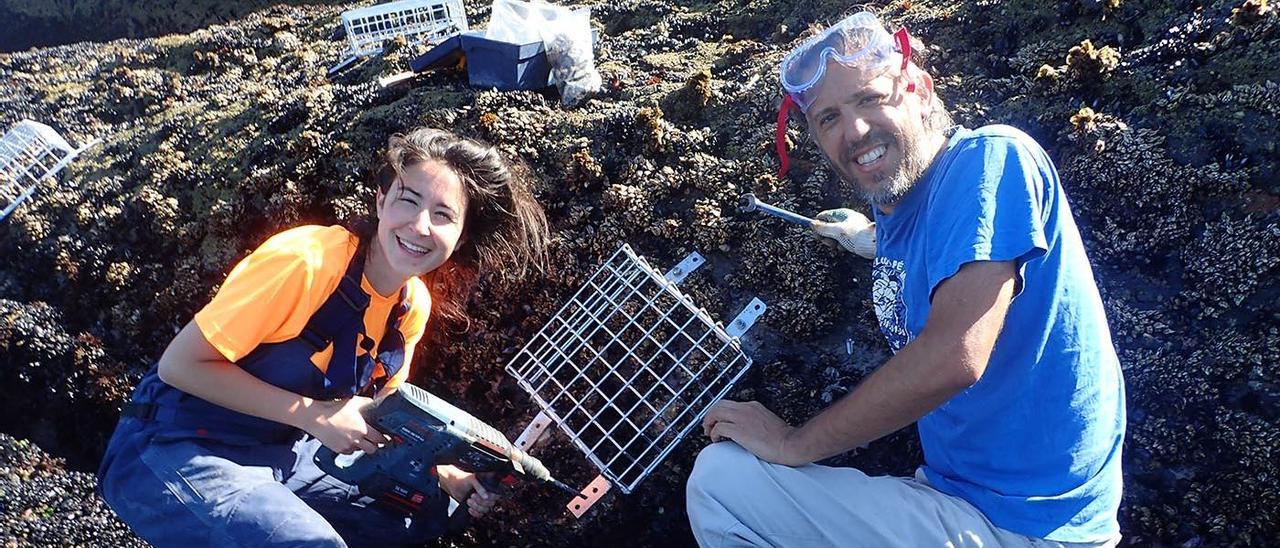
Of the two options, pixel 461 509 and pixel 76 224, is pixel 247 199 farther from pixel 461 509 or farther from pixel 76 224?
pixel 461 509

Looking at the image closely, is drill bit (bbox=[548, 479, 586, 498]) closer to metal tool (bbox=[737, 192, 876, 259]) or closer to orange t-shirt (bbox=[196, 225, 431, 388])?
orange t-shirt (bbox=[196, 225, 431, 388])

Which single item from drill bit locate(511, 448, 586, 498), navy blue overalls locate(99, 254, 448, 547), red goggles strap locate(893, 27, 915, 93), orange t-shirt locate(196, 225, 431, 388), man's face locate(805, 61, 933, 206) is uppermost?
red goggles strap locate(893, 27, 915, 93)

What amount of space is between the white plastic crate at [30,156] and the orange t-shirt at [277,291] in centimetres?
453

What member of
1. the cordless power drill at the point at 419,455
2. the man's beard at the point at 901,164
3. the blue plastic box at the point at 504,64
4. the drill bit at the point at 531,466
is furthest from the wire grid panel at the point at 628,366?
the blue plastic box at the point at 504,64

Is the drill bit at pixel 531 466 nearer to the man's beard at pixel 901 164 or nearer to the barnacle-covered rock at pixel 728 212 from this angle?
the barnacle-covered rock at pixel 728 212

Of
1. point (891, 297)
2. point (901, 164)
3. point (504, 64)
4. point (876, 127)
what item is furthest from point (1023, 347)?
point (504, 64)

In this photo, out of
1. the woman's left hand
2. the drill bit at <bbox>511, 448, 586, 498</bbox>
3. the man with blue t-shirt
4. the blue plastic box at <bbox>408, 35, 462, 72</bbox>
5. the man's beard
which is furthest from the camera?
the blue plastic box at <bbox>408, 35, 462, 72</bbox>

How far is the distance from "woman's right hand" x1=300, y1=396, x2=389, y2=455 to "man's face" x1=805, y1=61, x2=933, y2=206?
2.38m

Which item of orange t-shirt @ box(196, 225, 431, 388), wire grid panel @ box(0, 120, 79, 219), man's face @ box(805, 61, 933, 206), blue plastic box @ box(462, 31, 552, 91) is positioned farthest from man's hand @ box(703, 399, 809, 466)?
wire grid panel @ box(0, 120, 79, 219)

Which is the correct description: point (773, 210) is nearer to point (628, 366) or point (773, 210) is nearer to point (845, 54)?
point (628, 366)

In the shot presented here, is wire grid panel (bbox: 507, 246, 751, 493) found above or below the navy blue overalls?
below

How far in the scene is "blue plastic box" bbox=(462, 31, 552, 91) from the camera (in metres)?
6.14

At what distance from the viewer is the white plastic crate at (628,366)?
15.6 feet

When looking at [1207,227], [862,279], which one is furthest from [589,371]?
[1207,227]
